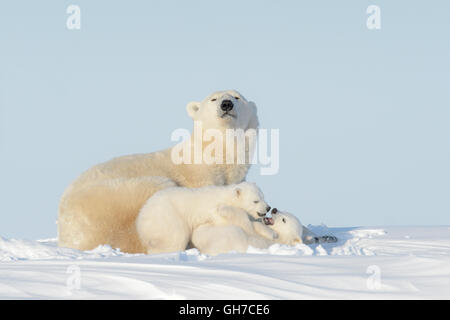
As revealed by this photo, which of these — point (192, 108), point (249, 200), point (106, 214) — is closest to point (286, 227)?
point (249, 200)

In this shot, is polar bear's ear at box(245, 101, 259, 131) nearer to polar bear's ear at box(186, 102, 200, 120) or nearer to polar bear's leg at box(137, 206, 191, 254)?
polar bear's ear at box(186, 102, 200, 120)

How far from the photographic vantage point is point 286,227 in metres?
7.44

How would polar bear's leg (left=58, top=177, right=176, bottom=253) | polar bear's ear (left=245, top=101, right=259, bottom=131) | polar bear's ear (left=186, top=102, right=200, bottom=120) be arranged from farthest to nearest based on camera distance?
polar bear's ear (left=186, top=102, right=200, bottom=120)
polar bear's ear (left=245, top=101, right=259, bottom=131)
polar bear's leg (left=58, top=177, right=176, bottom=253)

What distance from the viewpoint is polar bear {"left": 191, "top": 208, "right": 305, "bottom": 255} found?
6.87 m

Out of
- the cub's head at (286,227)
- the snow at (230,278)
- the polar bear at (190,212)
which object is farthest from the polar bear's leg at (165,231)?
the cub's head at (286,227)

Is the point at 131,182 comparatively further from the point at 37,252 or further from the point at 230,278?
the point at 230,278

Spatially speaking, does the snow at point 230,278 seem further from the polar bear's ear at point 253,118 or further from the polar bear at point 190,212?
the polar bear's ear at point 253,118

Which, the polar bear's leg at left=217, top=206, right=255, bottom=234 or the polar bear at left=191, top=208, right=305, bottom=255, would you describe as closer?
the polar bear at left=191, top=208, right=305, bottom=255

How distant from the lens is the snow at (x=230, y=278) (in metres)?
4.52

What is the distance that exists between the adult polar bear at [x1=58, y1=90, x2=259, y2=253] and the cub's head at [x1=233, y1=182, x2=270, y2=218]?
1015 millimetres

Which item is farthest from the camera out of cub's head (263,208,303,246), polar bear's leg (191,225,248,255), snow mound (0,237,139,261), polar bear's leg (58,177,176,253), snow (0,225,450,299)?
polar bear's leg (58,177,176,253)

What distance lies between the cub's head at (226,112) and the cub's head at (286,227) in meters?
1.34

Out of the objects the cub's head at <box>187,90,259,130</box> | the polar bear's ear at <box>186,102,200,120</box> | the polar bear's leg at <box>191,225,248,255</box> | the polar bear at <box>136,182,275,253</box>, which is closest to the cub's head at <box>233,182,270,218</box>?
the polar bear at <box>136,182,275,253</box>

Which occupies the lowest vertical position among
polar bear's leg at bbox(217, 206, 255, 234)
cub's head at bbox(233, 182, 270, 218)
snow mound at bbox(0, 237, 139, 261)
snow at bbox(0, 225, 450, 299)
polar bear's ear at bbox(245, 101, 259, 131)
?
snow mound at bbox(0, 237, 139, 261)
